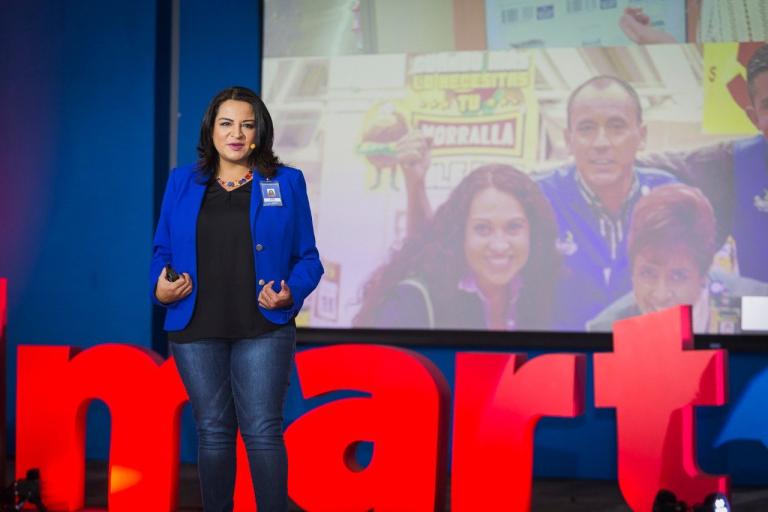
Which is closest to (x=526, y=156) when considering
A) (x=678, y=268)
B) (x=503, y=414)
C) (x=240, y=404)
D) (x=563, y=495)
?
(x=678, y=268)

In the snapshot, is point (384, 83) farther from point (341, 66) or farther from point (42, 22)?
point (42, 22)

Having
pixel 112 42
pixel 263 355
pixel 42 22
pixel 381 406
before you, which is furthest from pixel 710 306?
pixel 42 22

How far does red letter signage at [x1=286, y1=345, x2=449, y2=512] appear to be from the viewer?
330 centimetres

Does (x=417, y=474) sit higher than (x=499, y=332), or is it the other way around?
(x=499, y=332)

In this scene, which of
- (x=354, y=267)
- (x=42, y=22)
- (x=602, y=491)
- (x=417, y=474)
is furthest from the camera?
(x=42, y=22)

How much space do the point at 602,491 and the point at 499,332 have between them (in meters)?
0.81

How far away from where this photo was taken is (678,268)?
4.36 meters

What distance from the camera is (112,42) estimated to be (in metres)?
4.91

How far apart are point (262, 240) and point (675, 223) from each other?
2.52 m

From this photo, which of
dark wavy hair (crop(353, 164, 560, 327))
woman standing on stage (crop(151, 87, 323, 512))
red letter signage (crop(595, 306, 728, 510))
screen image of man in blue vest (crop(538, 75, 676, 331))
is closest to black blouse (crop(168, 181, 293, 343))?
woman standing on stage (crop(151, 87, 323, 512))

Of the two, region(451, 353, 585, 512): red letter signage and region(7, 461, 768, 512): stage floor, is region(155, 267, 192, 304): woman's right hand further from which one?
region(7, 461, 768, 512): stage floor

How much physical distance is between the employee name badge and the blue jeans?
0.30m

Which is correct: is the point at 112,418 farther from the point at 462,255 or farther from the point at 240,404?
the point at 462,255

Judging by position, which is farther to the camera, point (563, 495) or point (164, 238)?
point (563, 495)
